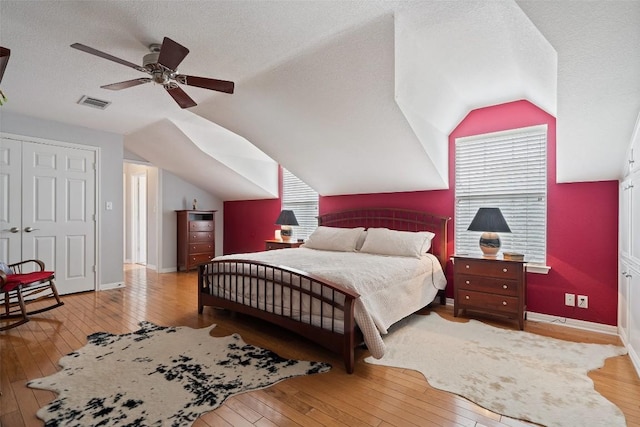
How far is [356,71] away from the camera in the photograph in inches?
118

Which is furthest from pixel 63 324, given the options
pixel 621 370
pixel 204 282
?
pixel 621 370

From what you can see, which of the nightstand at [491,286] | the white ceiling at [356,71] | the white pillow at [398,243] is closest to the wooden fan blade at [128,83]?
the white ceiling at [356,71]

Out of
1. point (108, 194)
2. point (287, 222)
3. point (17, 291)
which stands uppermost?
point (108, 194)

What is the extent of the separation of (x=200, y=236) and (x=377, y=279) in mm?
4894

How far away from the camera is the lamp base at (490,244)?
3613 millimetres

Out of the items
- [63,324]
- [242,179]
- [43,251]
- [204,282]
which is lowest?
[63,324]

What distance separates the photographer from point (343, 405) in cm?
200

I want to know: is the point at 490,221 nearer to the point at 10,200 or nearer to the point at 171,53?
the point at 171,53

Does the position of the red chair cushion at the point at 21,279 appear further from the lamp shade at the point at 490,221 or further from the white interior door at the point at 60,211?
the lamp shade at the point at 490,221

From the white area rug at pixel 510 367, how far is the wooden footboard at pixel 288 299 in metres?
0.37

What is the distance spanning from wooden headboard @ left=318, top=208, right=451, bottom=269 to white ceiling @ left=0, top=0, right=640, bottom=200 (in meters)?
0.42

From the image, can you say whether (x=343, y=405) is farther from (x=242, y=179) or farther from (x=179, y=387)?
(x=242, y=179)

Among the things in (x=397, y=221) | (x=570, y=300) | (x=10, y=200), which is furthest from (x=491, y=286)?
(x=10, y=200)

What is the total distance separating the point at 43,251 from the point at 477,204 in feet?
18.8
